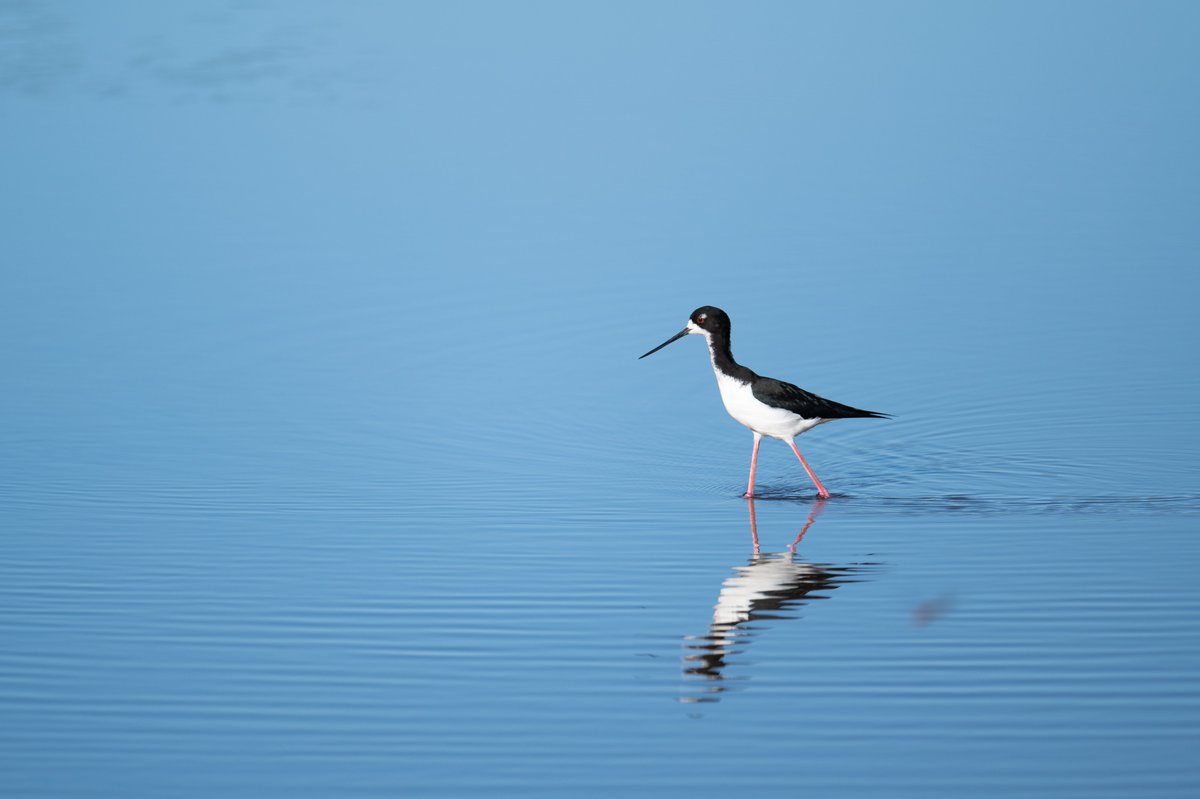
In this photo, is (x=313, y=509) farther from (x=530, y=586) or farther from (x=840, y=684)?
(x=840, y=684)

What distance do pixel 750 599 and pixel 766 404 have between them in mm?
4468

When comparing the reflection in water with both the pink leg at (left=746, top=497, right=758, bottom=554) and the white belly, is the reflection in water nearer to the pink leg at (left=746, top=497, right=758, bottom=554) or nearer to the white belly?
the pink leg at (left=746, top=497, right=758, bottom=554)

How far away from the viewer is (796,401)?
1289 cm

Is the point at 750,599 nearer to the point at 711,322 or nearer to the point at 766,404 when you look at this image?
the point at 766,404

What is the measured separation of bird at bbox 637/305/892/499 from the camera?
12.9m

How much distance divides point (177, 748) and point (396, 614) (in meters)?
2.20

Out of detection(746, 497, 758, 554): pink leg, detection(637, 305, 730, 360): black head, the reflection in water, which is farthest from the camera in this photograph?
detection(637, 305, 730, 360): black head

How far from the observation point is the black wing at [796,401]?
12.9 metres

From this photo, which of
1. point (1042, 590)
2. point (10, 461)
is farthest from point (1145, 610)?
point (10, 461)

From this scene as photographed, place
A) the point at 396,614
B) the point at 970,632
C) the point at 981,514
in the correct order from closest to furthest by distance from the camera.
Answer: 1. the point at 970,632
2. the point at 396,614
3. the point at 981,514

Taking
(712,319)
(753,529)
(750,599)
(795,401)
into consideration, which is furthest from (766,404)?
(750,599)

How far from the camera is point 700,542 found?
33.9 feet

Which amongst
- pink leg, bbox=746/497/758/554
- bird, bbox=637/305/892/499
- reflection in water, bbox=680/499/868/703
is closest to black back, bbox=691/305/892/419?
bird, bbox=637/305/892/499

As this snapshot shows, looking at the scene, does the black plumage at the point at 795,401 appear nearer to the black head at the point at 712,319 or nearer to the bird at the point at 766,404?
the bird at the point at 766,404
